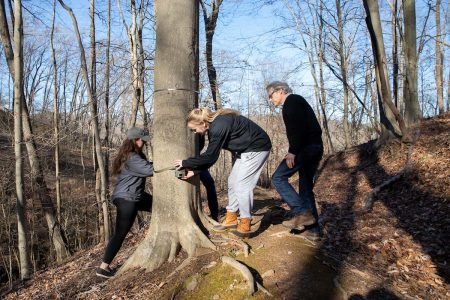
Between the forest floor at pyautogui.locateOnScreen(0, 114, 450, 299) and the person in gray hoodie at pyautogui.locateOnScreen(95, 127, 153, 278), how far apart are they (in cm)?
46

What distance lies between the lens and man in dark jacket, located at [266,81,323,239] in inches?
167

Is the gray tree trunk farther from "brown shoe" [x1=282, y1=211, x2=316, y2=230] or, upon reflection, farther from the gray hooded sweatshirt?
"brown shoe" [x1=282, y1=211, x2=316, y2=230]

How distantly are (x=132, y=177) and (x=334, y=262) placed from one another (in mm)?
2715

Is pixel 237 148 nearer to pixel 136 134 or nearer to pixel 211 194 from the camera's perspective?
pixel 136 134

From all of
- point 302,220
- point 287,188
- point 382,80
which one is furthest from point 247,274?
point 382,80

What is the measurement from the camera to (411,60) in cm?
1098

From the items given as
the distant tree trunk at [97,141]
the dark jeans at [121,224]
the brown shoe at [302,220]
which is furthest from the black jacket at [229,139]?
the distant tree trunk at [97,141]

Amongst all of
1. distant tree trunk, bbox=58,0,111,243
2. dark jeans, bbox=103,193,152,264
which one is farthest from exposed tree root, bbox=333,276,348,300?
distant tree trunk, bbox=58,0,111,243

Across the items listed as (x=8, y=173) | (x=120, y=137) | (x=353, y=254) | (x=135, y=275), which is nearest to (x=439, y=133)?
(x=353, y=254)

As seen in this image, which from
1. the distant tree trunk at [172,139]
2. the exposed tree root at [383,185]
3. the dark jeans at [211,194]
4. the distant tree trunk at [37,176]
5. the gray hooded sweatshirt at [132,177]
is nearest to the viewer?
the distant tree trunk at [172,139]

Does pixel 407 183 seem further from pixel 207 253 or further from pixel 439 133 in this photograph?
pixel 207 253

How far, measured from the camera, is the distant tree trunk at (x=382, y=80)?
8.62m

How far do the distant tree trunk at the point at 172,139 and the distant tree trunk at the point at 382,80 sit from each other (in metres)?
5.78

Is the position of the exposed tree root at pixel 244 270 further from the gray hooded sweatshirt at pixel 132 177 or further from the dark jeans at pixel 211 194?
the dark jeans at pixel 211 194
